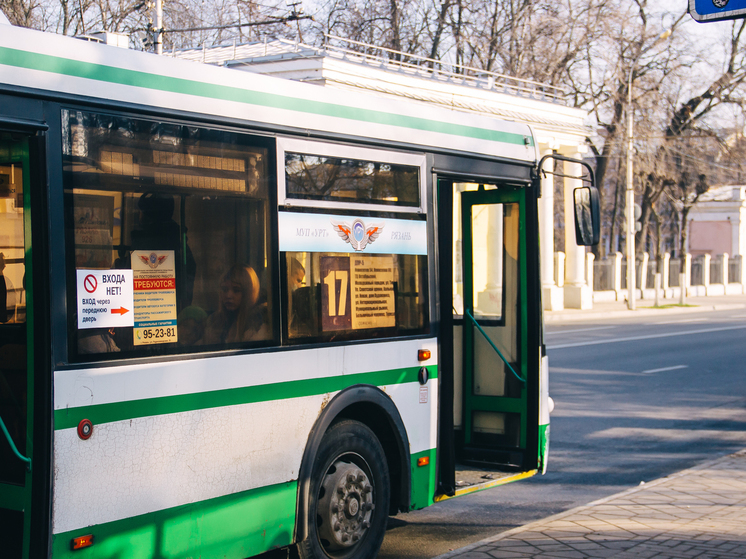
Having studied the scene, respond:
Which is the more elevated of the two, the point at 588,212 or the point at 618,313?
the point at 588,212

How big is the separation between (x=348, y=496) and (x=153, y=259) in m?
1.96

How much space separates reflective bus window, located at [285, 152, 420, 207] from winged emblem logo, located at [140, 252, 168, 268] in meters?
0.91

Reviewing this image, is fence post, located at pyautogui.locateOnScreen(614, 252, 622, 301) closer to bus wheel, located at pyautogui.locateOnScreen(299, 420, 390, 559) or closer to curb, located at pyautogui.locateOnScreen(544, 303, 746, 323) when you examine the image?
curb, located at pyautogui.locateOnScreen(544, 303, 746, 323)

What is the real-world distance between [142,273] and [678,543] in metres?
3.72

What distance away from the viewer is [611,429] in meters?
10.3

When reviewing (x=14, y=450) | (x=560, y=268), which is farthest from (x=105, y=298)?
(x=560, y=268)

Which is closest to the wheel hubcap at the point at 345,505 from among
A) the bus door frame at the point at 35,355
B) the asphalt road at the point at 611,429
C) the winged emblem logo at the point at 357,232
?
the asphalt road at the point at 611,429

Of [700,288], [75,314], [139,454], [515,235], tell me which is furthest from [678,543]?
[700,288]

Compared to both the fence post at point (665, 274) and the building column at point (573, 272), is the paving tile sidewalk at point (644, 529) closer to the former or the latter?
the building column at point (573, 272)

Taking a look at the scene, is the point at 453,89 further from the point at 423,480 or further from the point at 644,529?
the point at 423,480

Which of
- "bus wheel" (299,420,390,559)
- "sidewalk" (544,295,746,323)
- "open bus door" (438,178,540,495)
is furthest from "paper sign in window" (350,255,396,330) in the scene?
"sidewalk" (544,295,746,323)

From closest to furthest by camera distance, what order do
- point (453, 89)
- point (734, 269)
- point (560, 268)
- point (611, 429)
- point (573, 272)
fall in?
1. point (611, 429)
2. point (453, 89)
3. point (573, 272)
4. point (560, 268)
5. point (734, 269)

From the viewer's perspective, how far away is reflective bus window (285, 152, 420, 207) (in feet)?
16.1

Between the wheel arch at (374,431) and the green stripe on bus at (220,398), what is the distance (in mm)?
79
